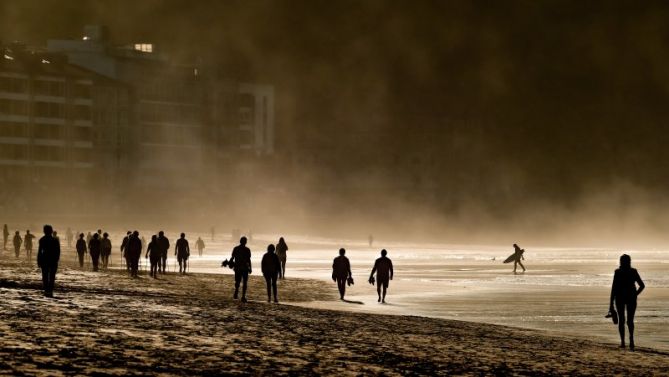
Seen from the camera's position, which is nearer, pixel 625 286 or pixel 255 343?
pixel 255 343

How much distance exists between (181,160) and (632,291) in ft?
530

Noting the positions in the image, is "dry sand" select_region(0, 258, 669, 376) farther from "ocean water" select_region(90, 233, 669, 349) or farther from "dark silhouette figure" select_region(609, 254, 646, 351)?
"ocean water" select_region(90, 233, 669, 349)

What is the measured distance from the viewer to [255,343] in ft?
68.0

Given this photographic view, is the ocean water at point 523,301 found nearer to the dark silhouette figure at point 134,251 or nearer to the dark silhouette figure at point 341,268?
the dark silhouette figure at point 341,268

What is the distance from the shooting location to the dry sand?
1753 centimetres

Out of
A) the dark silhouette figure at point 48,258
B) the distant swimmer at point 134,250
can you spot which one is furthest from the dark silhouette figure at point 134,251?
the dark silhouette figure at point 48,258

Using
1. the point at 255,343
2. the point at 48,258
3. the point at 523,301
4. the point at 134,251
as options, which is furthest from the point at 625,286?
the point at 134,251

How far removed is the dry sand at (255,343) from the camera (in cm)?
1753

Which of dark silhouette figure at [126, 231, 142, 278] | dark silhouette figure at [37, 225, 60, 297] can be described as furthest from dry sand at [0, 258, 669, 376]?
dark silhouette figure at [126, 231, 142, 278]

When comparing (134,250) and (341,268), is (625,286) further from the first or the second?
(134,250)

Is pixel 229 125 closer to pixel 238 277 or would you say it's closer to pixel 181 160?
pixel 181 160

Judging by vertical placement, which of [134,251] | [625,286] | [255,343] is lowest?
[255,343]

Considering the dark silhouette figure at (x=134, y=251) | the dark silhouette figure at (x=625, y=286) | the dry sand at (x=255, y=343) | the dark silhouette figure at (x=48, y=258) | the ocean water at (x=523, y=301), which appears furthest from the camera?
the dark silhouette figure at (x=134, y=251)

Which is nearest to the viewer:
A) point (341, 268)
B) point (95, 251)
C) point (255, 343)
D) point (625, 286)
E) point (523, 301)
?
point (255, 343)
